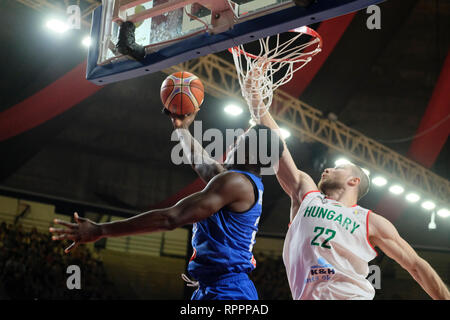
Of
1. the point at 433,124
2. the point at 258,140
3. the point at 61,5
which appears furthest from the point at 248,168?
→ the point at 433,124

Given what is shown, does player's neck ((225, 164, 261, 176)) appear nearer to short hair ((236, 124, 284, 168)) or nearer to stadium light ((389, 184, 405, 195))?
short hair ((236, 124, 284, 168))

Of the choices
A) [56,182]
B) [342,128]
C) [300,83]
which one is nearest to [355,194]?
[300,83]

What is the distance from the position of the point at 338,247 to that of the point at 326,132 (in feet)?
20.1

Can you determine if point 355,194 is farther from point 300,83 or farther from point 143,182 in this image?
point 143,182

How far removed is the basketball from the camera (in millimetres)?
3316

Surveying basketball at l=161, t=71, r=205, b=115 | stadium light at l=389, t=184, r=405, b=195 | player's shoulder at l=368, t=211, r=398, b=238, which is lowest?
player's shoulder at l=368, t=211, r=398, b=238

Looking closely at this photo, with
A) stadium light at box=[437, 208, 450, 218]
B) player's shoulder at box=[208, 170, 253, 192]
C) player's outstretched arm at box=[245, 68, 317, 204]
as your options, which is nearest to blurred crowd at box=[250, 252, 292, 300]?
stadium light at box=[437, 208, 450, 218]

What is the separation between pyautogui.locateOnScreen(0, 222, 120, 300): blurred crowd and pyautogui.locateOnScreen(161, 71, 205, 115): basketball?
575 centimetres

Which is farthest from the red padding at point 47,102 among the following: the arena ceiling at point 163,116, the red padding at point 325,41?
the red padding at point 325,41

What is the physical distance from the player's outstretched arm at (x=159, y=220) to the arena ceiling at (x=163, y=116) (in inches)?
229

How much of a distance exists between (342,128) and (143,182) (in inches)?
169

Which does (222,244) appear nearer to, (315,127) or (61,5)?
Answer: (61,5)

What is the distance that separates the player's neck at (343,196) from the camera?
317 centimetres
